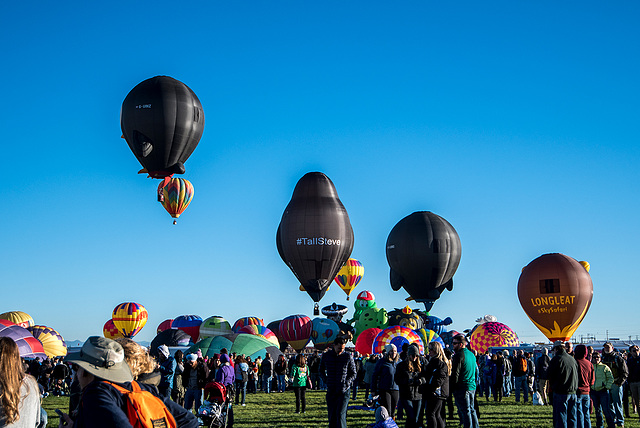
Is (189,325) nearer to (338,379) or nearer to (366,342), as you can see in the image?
(366,342)

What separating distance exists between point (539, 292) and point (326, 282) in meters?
12.0

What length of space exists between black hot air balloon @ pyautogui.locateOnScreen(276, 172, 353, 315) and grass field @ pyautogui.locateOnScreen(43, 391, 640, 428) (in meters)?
19.6

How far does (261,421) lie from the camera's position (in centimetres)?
1467

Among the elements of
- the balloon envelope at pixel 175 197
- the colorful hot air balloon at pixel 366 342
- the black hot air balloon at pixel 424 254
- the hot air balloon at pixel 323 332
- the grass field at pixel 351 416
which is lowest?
the grass field at pixel 351 416

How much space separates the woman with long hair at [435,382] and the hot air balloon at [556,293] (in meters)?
27.8

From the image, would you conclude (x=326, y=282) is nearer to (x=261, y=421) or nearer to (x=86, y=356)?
(x=261, y=421)

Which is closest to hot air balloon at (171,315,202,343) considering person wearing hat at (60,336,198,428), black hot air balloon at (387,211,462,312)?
black hot air balloon at (387,211,462,312)

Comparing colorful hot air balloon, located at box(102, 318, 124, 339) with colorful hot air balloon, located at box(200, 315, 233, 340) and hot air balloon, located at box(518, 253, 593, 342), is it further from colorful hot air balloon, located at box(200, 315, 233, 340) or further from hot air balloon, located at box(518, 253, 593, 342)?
hot air balloon, located at box(518, 253, 593, 342)

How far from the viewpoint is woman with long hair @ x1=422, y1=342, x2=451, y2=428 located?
31.5ft

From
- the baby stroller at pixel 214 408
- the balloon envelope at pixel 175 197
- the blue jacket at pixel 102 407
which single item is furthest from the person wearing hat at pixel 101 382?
the balloon envelope at pixel 175 197

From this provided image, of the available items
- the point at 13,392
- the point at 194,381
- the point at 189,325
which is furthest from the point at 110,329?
the point at 13,392

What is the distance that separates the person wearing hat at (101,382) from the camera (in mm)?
3166

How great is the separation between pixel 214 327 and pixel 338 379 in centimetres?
3768

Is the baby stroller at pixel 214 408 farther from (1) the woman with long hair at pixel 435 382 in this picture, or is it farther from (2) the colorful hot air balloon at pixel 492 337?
(2) the colorful hot air balloon at pixel 492 337
